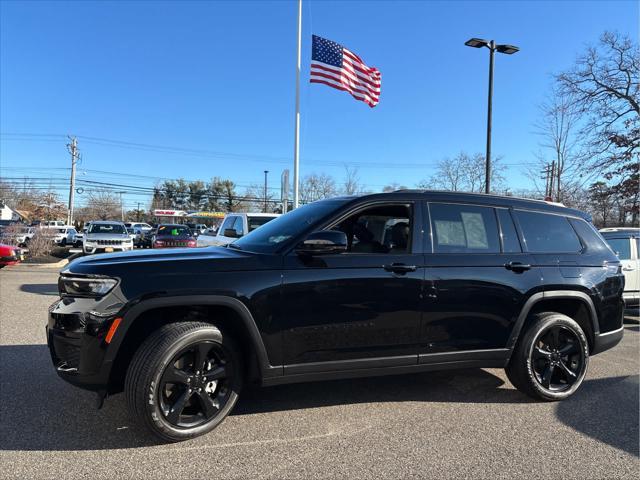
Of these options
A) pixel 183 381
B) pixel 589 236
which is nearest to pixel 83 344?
pixel 183 381

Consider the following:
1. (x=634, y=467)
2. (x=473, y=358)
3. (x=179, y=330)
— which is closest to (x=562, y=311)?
(x=473, y=358)

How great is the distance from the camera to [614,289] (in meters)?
4.60

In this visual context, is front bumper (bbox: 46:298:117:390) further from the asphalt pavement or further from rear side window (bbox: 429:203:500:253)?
rear side window (bbox: 429:203:500:253)

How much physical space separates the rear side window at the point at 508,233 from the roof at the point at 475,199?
0.10 metres

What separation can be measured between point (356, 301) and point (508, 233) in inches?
67.2

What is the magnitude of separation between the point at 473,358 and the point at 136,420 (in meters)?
2.74

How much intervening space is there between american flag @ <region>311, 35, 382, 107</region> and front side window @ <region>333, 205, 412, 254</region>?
1089 centimetres

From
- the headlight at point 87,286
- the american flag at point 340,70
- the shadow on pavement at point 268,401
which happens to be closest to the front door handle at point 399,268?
the shadow on pavement at point 268,401

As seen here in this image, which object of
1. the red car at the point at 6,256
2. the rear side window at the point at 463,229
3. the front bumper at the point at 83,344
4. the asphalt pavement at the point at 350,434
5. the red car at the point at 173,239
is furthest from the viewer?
the red car at the point at 173,239

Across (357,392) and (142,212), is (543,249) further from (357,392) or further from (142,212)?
(142,212)

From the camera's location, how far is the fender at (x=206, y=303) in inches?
121

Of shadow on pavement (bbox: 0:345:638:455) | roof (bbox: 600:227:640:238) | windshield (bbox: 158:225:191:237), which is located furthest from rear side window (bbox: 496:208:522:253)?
windshield (bbox: 158:225:191:237)

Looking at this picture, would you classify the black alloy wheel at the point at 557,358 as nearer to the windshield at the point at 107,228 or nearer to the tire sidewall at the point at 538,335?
the tire sidewall at the point at 538,335

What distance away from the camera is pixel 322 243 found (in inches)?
135
